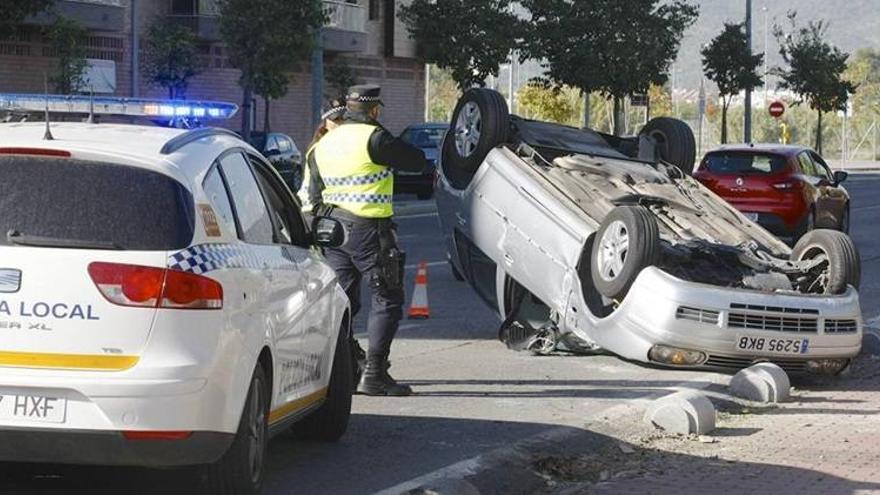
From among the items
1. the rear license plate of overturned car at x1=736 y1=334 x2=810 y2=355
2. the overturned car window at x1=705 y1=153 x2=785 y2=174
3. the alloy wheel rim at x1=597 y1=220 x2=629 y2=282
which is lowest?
the rear license plate of overturned car at x1=736 y1=334 x2=810 y2=355

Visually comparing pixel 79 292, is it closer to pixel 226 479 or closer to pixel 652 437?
pixel 226 479

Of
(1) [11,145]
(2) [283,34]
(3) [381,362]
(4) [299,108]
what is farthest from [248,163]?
(4) [299,108]

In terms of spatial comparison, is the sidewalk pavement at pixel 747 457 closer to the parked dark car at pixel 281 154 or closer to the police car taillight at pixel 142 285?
the police car taillight at pixel 142 285

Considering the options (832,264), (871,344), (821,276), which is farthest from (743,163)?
(832,264)

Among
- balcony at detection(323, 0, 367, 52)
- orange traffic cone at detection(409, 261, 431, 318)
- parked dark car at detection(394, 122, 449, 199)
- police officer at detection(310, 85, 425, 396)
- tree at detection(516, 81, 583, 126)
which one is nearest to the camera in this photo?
police officer at detection(310, 85, 425, 396)

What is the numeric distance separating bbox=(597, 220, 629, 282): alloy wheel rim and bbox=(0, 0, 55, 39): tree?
76.2 ft

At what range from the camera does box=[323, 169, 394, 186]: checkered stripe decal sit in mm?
10305

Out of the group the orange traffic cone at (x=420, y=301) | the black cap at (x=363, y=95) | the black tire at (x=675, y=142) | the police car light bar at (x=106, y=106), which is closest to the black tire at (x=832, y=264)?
the black tire at (x=675, y=142)

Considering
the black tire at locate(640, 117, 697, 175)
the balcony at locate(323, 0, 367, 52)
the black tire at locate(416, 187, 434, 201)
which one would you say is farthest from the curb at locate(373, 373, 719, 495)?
the balcony at locate(323, 0, 367, 52)

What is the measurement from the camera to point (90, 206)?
6.58 m

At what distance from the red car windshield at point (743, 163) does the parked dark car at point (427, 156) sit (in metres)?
11.0

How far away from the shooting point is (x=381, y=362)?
10453mm

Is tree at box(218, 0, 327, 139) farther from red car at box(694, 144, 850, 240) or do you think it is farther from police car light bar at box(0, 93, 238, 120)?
police car light bar at box(0, 93, 238, 120)

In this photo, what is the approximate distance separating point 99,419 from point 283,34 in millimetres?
32603
